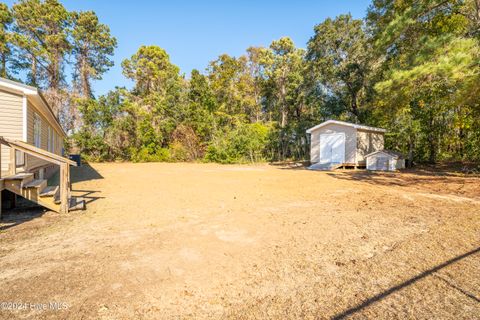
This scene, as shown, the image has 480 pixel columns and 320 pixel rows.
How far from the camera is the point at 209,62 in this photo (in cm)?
3234

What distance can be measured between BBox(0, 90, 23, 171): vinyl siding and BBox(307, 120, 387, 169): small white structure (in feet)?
45.2

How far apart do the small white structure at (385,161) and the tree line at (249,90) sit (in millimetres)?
1842

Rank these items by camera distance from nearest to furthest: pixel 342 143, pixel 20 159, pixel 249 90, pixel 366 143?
pixel 20 159 < pixel 342 143 < pixel 366 143 < pixel 249 90

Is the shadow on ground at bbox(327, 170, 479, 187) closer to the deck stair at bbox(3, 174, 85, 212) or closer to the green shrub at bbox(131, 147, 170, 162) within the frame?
the deck stair at bbox(3, 174, 85, 212)

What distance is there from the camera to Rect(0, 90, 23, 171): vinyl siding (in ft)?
21.0

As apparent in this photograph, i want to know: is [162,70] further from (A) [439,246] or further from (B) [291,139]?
(A) [439,246]

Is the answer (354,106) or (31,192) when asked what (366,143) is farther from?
(31,192)

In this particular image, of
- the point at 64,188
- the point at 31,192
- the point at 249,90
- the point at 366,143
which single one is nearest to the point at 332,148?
the point at 366,143

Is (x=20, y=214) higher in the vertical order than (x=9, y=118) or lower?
lower

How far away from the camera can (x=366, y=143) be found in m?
16.2

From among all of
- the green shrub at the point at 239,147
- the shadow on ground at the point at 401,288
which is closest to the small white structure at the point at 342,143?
the green shrub at the point at 239,147

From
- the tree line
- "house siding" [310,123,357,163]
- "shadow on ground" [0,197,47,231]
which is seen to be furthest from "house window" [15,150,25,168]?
"house siding" [310,123,357,163]

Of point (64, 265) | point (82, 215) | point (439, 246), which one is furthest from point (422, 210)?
point (82, 215)

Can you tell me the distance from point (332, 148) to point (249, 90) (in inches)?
675
